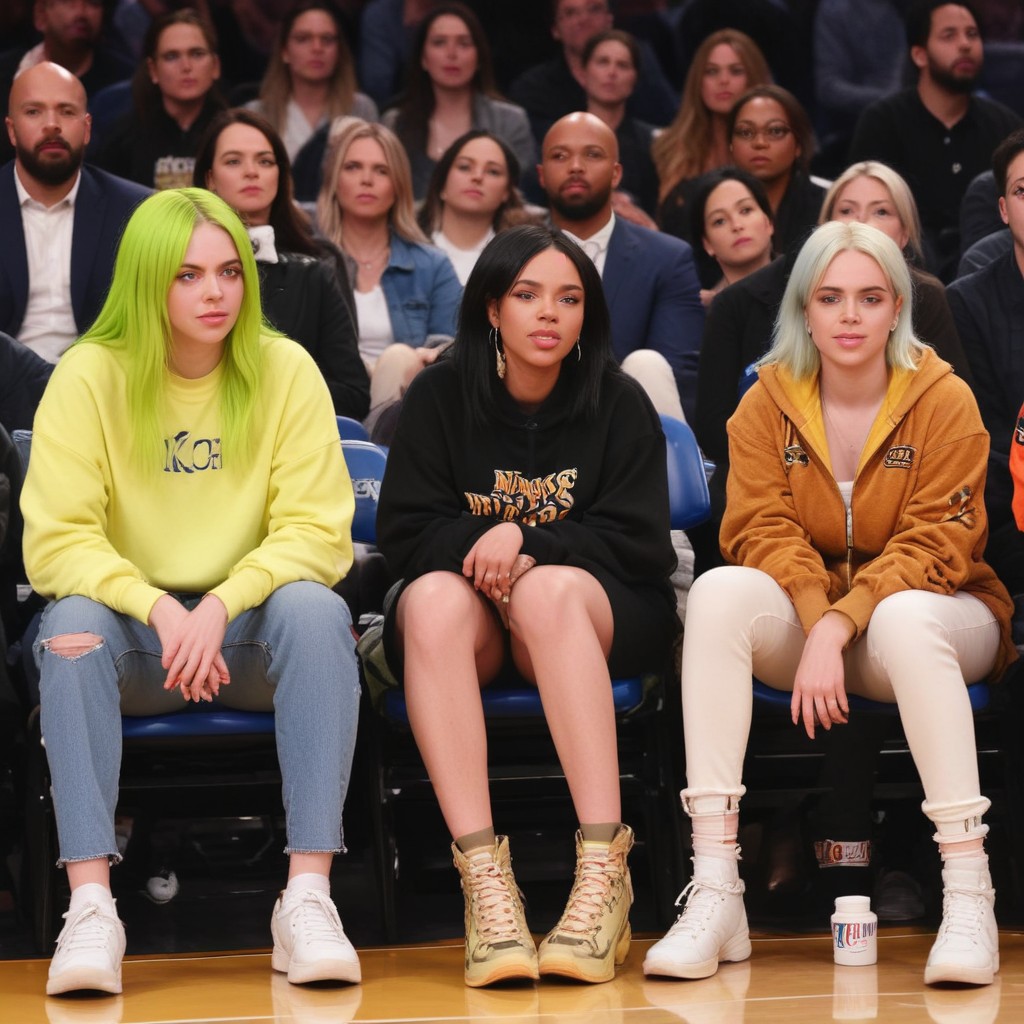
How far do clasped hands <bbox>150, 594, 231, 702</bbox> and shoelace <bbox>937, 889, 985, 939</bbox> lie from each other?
1.13 metres

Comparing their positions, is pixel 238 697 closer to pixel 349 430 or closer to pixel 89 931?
pixel 89 931

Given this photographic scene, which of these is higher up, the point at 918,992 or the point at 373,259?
the point at 373,259

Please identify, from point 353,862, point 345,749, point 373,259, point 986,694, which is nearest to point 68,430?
point 345,749

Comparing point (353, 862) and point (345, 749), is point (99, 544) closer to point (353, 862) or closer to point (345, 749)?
point (345, 749)

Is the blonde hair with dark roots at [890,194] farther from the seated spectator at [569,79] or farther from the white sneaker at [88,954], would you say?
the white sneaker at [88,954]

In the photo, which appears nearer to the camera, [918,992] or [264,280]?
[918,992]

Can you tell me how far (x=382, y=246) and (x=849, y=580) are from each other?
2380 mm

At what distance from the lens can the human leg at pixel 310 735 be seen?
2.70 m

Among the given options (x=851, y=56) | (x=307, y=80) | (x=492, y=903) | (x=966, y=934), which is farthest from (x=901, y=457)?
(x=851, y=56)

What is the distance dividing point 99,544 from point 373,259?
2318 millimetres

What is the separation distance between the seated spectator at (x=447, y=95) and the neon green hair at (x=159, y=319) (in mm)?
2931

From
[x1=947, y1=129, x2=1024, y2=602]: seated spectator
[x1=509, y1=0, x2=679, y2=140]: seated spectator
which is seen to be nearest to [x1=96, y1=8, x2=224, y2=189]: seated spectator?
[x1=509, y1=0, x2=679, y2=140]: seated spectator

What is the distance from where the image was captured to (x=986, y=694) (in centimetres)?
293

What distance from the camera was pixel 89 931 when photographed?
2.60 metres
